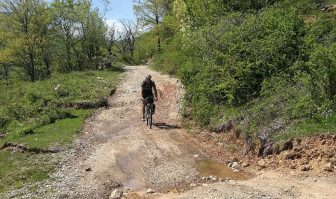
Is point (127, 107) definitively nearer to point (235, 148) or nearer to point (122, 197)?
point (235, 148)

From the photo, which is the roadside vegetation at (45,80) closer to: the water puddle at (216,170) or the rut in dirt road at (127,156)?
the rut in dirt road at (127,156)

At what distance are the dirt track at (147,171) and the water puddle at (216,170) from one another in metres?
0.27

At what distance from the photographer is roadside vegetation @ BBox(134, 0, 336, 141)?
1310 centimetres

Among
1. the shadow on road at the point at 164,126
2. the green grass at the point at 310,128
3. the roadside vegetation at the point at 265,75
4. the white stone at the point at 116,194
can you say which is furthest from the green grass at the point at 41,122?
the green grass at the point at 310,128

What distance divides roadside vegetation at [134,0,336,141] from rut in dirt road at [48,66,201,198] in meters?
1.90

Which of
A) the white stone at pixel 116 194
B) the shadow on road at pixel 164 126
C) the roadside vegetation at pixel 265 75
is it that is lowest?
the white stone at pixel 116 194

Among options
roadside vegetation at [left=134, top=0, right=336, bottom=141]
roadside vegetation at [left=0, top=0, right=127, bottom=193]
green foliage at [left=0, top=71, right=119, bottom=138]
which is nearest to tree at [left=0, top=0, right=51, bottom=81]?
roadside vegetation at [left=0, top=0, right=127, bottom=193]

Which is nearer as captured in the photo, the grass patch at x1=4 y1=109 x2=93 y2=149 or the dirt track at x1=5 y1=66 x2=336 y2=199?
the dirt track at x1=5 y1=66 x2=336 y2=199

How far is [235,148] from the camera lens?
1443 cm

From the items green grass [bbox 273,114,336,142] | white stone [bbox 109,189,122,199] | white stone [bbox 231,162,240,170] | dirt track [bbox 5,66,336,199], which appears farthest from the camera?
white stone [bbox 231,162,240,170]

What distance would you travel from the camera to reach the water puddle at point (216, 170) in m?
12.3

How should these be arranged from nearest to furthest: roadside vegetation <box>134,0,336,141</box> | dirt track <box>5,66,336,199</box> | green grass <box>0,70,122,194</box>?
dirt track <box>5,66,336,199</box>
roadside vegetation <box>134,0,336,141</box>
green grass <box>0,70,122,194</box>

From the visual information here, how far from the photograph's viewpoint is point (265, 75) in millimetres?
16781

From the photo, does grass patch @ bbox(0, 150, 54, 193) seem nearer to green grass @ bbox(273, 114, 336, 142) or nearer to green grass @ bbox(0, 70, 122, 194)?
green grass @ bbox(0, 70, 122, 194)
